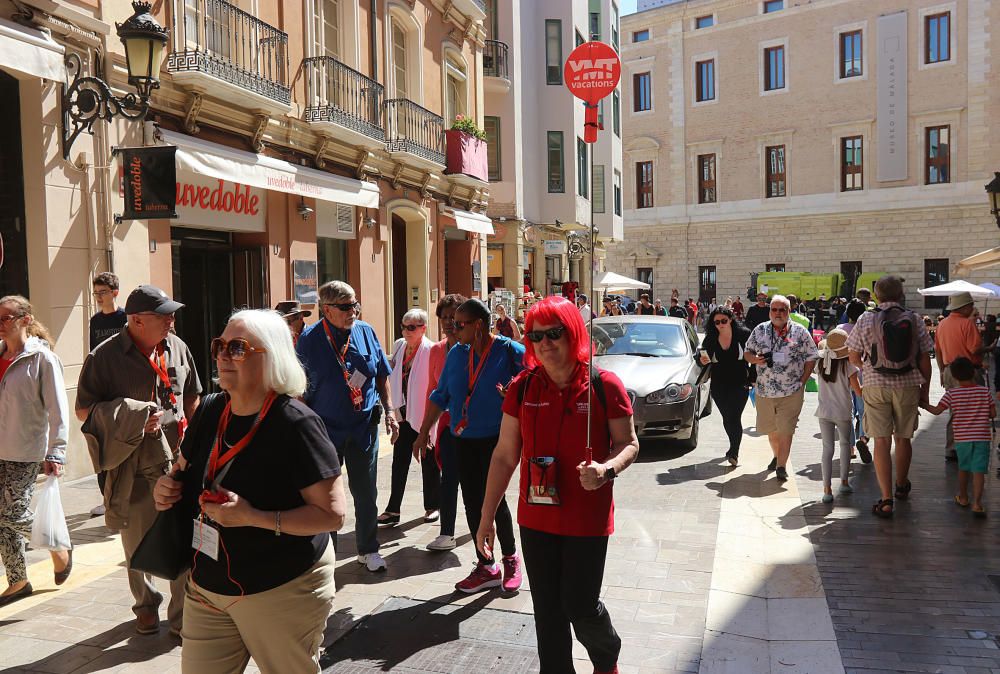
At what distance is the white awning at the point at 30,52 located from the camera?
7109 mm

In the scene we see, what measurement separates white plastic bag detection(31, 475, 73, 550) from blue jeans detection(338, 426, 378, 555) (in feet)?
5.67

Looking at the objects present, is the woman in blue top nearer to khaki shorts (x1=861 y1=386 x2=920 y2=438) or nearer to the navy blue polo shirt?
the navy blue polo shirt

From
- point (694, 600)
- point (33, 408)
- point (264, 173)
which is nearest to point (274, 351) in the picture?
point (33, 408)

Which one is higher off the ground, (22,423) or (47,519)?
(22,423)

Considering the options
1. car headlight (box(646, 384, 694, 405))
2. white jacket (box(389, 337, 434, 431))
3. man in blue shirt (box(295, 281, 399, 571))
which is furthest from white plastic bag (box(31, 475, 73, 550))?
car headlight (box(646, 384, 694, 405))

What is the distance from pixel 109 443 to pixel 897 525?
5.73 metres

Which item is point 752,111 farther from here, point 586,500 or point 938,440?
point 586,500

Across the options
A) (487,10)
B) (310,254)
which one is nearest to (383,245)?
(310,254)

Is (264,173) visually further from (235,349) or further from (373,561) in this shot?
(235,349)

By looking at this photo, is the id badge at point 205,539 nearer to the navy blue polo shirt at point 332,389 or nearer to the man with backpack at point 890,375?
the navy blue polo shirt at point 332,389

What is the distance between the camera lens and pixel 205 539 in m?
2.65

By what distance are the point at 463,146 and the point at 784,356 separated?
38.0 ft

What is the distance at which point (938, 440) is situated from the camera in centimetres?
1047

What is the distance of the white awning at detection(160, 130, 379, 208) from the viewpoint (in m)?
9.56
